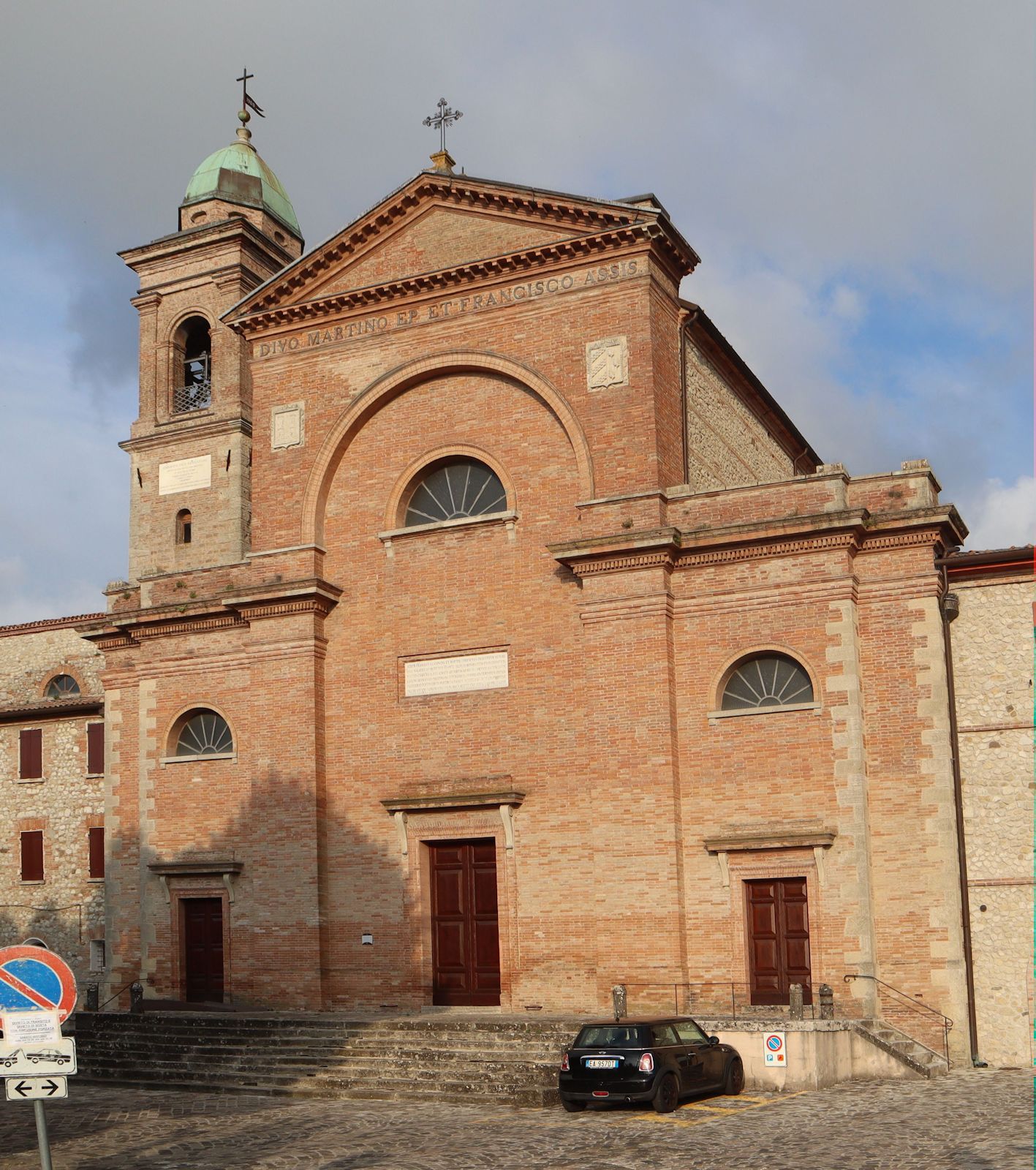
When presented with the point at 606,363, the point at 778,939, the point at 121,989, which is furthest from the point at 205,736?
the point at 778,939

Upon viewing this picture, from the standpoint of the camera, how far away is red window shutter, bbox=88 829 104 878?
108 ft

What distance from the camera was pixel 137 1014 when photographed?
23.8 meters

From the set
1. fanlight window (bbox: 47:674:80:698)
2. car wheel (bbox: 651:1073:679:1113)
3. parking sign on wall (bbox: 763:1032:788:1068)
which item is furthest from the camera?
fanlight window (bbox: 47:674:80:698)

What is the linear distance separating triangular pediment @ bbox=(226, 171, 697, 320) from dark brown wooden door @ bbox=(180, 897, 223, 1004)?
10922 mm

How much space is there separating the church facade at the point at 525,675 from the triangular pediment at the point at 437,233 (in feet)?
0.23

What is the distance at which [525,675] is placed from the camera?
76.1 feet

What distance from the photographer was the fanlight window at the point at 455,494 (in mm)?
24359

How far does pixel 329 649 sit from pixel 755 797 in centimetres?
814

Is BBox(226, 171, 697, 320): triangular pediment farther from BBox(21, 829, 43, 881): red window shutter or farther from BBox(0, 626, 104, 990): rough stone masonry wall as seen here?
BBox(21, 829, 43, 881): red window shutter

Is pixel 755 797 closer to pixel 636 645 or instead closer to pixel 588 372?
pixel 636 645

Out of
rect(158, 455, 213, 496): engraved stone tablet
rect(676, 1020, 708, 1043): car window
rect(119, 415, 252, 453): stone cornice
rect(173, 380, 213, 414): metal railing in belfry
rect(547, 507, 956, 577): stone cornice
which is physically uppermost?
rect(173, 380, 213, 414): metal railing in belfry

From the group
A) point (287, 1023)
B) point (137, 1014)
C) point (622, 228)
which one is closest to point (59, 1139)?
point (287, 1023)

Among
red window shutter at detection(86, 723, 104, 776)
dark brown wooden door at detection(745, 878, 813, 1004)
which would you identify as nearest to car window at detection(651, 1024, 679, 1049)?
dark brown wooden door at detection(745, 878, 813, 1004)

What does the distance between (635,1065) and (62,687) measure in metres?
25.6
